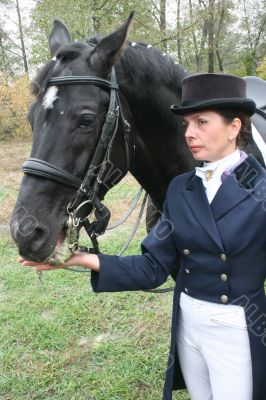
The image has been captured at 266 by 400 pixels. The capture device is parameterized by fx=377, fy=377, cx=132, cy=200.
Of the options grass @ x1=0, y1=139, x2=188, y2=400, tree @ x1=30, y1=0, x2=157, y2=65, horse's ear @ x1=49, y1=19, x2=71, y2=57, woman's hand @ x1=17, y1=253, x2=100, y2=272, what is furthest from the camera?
tree @ x1=30, y1=0, x2=157, y2=65

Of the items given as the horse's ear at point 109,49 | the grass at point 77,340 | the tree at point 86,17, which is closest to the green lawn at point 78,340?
the grass at point 77,340

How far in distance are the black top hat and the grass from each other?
83.5 inches

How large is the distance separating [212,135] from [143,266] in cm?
58

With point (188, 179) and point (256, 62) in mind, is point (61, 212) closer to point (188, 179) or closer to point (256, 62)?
point (188, 179)

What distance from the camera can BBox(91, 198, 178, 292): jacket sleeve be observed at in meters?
1.47

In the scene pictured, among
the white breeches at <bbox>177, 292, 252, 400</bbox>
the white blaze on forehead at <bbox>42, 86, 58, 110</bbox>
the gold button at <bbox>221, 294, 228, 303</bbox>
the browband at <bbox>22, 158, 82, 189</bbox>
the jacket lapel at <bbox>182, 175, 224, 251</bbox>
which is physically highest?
the white blaze on forehead at <bbox>42, 86, 58, 110</bbox>

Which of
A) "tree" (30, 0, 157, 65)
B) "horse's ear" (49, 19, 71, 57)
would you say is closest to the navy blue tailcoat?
"horse's ear" (49, 19, 71, 57)

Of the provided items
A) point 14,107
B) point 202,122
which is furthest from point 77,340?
point 14,107

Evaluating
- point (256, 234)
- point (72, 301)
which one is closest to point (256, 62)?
point (72, 301)

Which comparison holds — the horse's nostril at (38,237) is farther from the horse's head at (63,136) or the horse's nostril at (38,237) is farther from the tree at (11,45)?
the tree at (11,45)

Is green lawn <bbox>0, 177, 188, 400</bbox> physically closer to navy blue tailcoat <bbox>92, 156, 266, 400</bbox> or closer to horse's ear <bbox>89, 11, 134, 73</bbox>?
navy blue tailcoat <bbox>92, 156, 266, 400</bbox>

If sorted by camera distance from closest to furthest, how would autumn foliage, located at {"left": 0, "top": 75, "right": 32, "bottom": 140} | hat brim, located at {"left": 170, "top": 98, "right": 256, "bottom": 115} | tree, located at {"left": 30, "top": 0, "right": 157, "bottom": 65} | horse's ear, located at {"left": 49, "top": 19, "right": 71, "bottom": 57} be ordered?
hat brim, located at {"left": 170, "top": 98, "right": 256, "bottom": 115}
horse's ear, located at {"left": 49, "top": 19, "right": 71, "bottom": 57}
tree, located at {"left": 30, "top": 0, "right": 157, "bottom": 65}
autumn foliage, located at {"left": 0, "top": 75, "right": 32, "bottom": 140}

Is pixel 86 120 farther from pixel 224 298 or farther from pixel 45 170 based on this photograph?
pixel 224 298

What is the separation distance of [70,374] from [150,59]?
234cm
